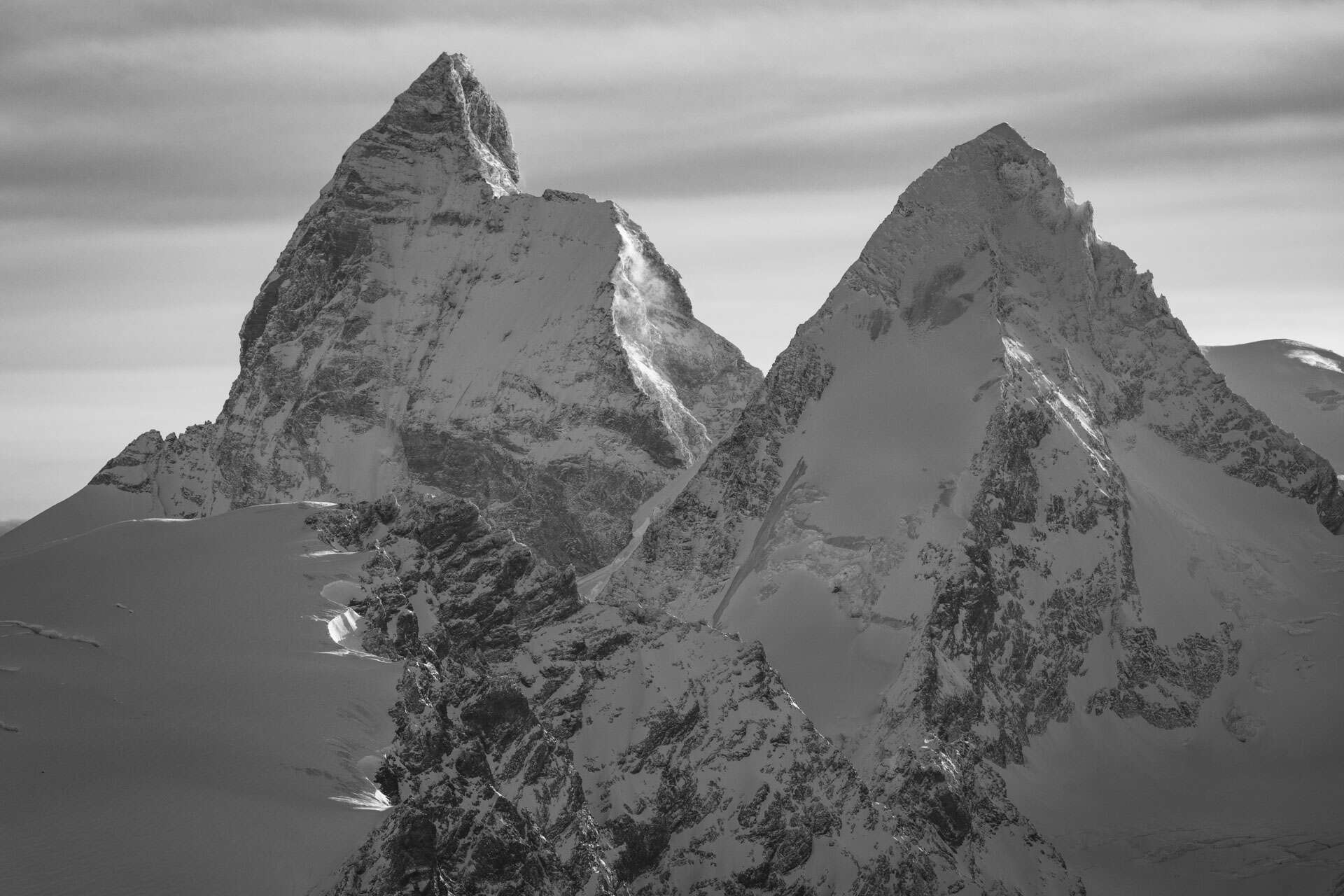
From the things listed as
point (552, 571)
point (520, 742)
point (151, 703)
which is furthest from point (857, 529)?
point (151, 703)

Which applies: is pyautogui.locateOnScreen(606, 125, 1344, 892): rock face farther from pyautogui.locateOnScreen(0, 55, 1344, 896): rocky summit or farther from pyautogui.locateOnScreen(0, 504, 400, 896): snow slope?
pyautogui.locateOnScreen(0, 504, 400, 896): snow slope

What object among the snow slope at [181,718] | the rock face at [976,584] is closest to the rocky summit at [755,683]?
the snow slope at [181,718]

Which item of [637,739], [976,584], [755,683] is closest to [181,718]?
[637,739]

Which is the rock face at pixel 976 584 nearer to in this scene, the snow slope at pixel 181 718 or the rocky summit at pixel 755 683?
the rocky summit at pixel 755 683

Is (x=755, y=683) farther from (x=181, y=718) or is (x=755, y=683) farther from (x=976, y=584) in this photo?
(x=976, y=584)

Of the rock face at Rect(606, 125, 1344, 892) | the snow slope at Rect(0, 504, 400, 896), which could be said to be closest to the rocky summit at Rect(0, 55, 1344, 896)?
the snow slope at Rect(0, 504, 400, 896)

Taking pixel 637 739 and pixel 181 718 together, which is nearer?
pixel 181 718

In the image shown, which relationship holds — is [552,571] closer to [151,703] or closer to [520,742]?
[520,742]
